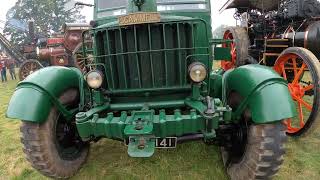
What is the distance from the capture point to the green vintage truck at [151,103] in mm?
3355

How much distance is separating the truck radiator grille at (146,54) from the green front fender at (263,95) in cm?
A: 66

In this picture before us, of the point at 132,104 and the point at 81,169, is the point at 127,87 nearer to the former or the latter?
the point at 132,104

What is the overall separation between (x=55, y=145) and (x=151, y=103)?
3.97 feet

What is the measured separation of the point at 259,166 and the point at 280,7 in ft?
17.8

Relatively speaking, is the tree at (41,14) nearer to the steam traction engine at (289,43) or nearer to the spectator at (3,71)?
the spectator at (3,71)

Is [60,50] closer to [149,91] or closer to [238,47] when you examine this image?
[238,47]

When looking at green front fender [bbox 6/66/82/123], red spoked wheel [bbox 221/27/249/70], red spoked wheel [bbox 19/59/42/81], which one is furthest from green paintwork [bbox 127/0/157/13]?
red spoked wheel [bbox 19/59/42/81]

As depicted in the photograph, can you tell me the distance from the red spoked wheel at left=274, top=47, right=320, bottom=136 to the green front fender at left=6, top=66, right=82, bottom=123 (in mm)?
2965

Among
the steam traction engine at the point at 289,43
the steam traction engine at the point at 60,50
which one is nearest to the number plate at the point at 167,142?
the steam traction engine at the point at 289,43

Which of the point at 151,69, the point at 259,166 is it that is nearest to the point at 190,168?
the point at 259,166

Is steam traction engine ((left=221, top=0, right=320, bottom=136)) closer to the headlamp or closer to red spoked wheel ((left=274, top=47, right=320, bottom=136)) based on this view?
red spoked wheel ((left=274, top=47, right=320, bottom=136))

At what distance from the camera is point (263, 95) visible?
11.0 ft

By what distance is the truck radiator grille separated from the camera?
3715 mm

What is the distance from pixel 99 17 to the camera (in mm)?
5027
